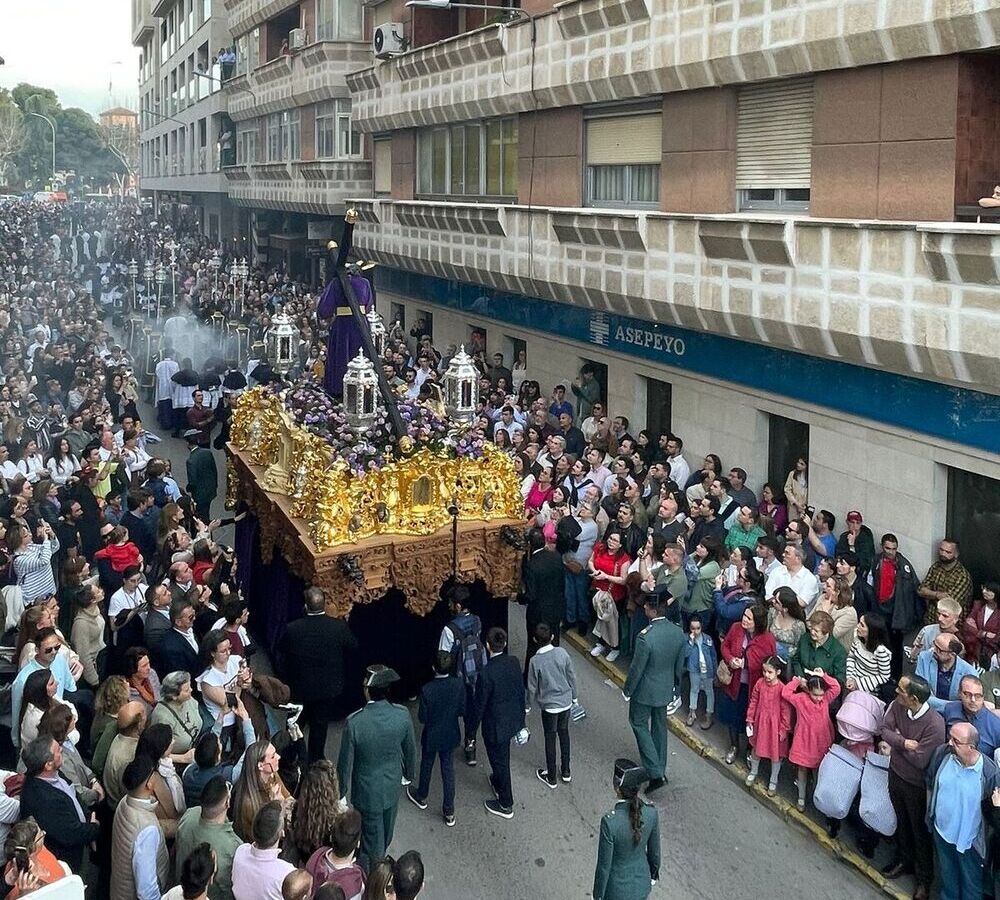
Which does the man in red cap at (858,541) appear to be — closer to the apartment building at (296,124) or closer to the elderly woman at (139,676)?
the elderly woman at (139,676)

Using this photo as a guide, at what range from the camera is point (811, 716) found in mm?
8516

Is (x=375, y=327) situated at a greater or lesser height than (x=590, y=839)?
greater

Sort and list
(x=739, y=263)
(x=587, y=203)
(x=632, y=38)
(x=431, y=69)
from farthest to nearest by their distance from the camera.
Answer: (x=431, y=69)
(x=587, y=203)
(x=632, y=38)
(x=739, y=263)

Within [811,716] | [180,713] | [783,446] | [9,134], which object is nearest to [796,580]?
[811,716]

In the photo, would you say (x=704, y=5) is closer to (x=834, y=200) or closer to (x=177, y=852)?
(x=834, y=200)

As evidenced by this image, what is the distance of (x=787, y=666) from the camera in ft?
29.9

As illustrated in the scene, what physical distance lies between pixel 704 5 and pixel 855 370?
470 cm

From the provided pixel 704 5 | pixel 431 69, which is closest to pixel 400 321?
pixel 431 69

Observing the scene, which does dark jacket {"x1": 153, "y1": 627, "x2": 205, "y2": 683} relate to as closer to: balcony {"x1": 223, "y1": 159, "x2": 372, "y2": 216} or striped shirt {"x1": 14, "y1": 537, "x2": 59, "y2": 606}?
striped shirt {"x1": 14, "y1": 537, "x2": 59, "y2": 606}

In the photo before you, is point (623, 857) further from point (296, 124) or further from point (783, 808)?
point (296, 124)

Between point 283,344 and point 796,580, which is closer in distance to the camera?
point 796,580

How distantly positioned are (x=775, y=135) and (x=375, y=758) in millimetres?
8911

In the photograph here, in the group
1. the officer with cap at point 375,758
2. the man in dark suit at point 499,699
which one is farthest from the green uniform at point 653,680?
the officer with cap at point 375,758

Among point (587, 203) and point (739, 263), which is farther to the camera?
point (587, 203)
